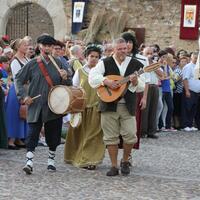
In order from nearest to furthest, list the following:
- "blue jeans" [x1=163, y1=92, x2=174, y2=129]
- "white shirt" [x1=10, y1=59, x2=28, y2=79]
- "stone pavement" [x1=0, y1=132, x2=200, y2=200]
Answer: "stone pavement" [x1=0, y1=132, x2=200, y2=200] < "white shirt" [x1=10, y1=59, x2=28, y2=79] < "blue jeans" [x1=163, y1=92, x2=174, y2=129]

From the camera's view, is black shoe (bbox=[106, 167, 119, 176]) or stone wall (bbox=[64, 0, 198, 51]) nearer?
black shoe (bbox=[106, 167, 119, 176])

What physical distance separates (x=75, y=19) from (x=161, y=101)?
776cm

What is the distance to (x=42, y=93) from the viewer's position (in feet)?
24.2

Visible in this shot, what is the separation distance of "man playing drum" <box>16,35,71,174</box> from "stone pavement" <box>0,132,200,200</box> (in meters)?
0.35

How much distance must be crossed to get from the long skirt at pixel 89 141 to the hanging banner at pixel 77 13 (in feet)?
36.9

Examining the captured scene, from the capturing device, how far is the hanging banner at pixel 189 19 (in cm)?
1775

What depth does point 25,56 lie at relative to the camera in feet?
30.2

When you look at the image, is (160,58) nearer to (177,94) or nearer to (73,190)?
(177,94)

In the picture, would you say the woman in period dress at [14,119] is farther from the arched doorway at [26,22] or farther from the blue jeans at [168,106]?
the arched doorway at [26,22]

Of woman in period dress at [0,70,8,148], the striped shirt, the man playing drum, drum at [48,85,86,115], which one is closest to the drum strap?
the man playing drum

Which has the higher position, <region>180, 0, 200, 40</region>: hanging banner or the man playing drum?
<region>180, 0, 200, 40</region>: hanging banner

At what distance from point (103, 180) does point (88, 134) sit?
99cm

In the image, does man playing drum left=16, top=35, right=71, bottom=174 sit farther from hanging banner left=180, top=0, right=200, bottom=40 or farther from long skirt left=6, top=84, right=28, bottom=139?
hanging banner left=180, top=0, right=200, bottom=40

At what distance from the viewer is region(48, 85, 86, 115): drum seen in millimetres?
7195
